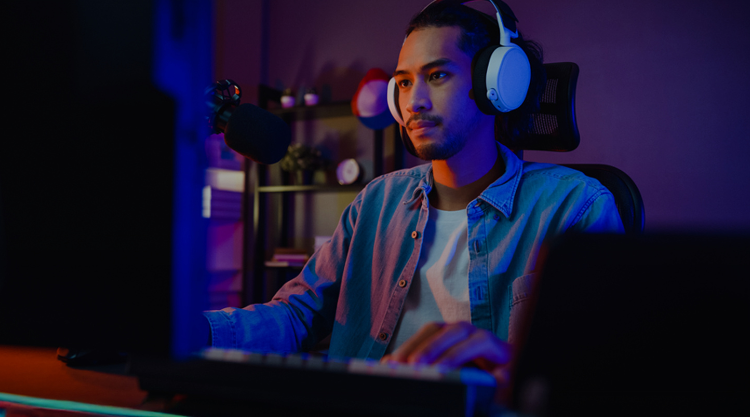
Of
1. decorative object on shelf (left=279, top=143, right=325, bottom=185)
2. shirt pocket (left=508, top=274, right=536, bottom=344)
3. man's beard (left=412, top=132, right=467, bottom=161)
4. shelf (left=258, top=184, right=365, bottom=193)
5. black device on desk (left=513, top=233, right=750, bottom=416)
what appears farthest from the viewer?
decorative object on shelf (left=279, top=143, right=325, bottom=185)

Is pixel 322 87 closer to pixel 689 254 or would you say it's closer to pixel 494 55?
pixel 494 55

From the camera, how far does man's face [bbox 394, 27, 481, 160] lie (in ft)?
4.25

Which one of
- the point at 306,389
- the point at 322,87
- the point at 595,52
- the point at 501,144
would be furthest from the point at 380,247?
the point at 322,87

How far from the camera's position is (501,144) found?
54.9 inches

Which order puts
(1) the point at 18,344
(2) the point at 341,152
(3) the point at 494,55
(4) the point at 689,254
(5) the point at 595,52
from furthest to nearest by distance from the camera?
(2) the point at 341,152 < (5) the point at 595,52 < (3) the point at 494,55 < (1) the point at 18,344 < (4) the point at 689,254

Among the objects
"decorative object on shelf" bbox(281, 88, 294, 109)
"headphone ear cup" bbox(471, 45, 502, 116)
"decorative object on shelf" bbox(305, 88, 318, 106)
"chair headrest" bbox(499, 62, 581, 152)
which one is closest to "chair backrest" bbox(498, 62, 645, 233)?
"chair headrest" bbox(499, 62, 581, 152)

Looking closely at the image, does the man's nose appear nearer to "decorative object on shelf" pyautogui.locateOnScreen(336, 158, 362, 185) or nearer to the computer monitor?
the computer monitor

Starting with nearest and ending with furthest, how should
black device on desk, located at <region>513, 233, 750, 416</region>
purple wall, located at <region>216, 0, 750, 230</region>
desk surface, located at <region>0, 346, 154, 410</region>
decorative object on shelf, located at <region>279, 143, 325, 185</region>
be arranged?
black device on desk, located at <region>513, 233, 750, 416</region>
desk surface, located at <region>0, 346, 154, 410</region>
purple wall, located at <region>216, 0, 750, 230</region>
decorative object on shelf, located at <region>279, 143, 325, 185</region>

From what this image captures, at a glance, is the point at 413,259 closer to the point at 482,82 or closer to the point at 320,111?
the point at 482,82

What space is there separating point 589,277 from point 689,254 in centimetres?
6

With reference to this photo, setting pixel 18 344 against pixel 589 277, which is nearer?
pixel 589 277

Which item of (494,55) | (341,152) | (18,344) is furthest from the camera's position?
(341,152)

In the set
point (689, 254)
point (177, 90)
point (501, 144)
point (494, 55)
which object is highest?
point (494, 55)

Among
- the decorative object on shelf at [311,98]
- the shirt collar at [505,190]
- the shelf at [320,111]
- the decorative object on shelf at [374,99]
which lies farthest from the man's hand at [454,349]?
the decorative object on shelf at [311,98]
